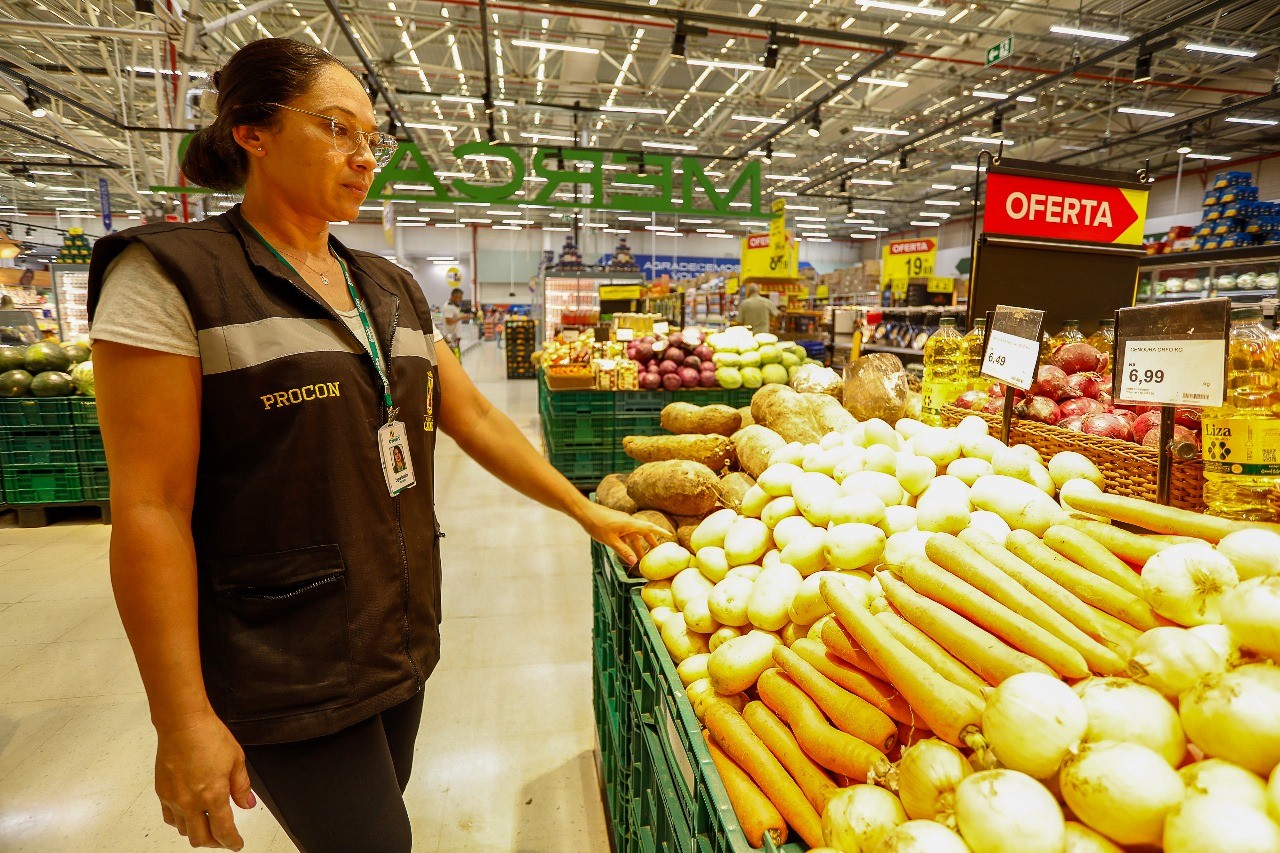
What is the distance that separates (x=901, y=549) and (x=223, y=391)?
4.02 feet

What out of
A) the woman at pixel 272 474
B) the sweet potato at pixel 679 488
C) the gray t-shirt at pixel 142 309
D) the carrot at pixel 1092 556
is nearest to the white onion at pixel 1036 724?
the carrot at pixel 1092 556

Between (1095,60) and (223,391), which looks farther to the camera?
(1095,60)

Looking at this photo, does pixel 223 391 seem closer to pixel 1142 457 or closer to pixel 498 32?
pixel 1142 457

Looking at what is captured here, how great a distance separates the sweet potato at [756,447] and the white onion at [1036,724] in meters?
1.34

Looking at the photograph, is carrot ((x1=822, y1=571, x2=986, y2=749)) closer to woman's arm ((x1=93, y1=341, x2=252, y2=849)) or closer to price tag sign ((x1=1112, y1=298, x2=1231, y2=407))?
price tag sign ((x1=1112, y1=298, x2=1231, y2=407))

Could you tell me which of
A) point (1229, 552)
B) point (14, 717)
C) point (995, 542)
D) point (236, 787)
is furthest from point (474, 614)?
point (1229, 552)

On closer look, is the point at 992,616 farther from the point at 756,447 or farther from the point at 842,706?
the point at 756,447

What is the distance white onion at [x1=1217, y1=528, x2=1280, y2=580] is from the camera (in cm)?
93

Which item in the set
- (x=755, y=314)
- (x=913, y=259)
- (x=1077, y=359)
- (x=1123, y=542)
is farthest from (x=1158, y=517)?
(x=913, y=259)

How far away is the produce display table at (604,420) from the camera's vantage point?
204 inches

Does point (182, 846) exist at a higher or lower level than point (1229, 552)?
lower

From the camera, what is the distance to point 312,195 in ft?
3.64

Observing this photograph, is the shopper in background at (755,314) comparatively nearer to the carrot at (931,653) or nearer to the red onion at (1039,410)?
the red onion at (1039,410)

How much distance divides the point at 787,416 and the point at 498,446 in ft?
4.07
